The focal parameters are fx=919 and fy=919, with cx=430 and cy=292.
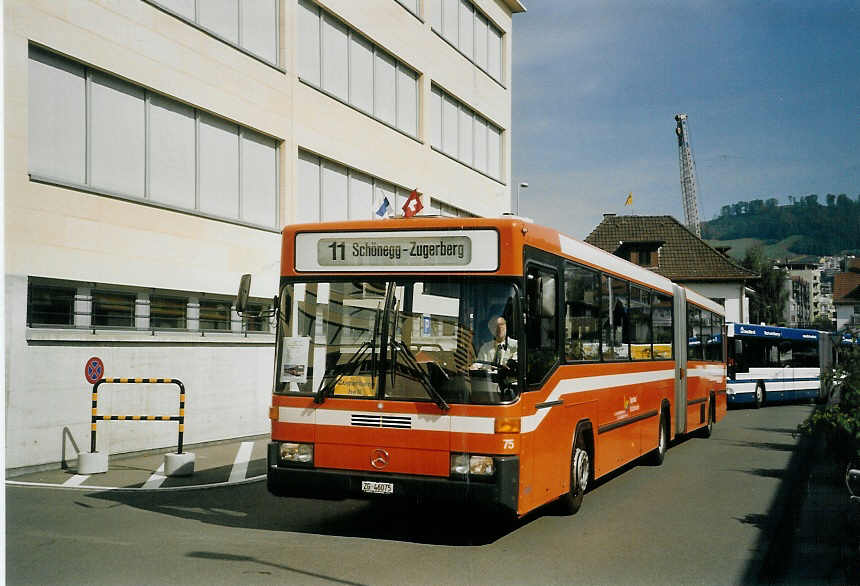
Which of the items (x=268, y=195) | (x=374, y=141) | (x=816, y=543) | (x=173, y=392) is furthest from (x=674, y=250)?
(x=816, y=543)

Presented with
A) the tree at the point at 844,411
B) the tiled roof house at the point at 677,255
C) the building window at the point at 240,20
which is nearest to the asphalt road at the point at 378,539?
the tree at the point at 844,411

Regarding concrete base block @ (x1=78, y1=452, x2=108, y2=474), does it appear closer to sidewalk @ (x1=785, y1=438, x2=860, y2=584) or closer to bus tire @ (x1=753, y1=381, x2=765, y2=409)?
sidewalk @ (x1=785, y1=438, x2=860, y2=584)

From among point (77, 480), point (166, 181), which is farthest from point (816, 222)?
point (166, 181)

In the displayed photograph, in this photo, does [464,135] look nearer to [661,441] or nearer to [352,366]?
[661,441]

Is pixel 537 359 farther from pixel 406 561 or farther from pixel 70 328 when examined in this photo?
pixel 70 328

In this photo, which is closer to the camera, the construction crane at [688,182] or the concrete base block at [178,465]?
the concrete base block at [178,465]

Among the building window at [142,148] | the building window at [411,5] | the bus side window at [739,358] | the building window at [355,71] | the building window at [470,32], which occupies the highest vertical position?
the building window at [470,32]

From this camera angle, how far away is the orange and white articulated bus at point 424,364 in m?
7.90

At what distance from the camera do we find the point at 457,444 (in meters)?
7.86

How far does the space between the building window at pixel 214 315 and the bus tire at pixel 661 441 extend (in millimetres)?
8588

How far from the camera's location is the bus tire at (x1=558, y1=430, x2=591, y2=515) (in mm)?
9651

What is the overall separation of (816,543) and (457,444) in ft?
11.6

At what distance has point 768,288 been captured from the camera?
98000 millimetres

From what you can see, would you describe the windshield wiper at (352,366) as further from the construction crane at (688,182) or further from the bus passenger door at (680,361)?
the construction crane at (688,182)
